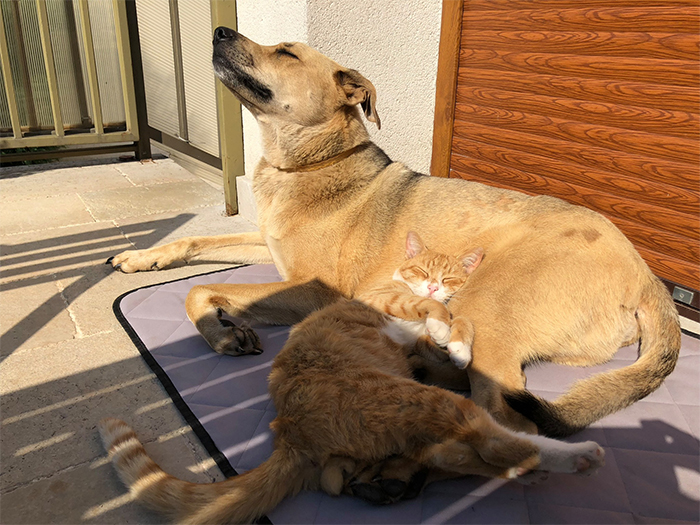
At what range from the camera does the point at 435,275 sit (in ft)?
8.77

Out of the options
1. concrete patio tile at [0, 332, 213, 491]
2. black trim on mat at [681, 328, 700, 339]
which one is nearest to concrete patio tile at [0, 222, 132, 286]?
concrete patio tile at [0, 332, 213, 491]

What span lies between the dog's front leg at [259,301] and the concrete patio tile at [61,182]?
10.8ft

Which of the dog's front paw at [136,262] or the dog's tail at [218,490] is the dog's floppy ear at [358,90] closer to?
the dog's front paw at [136,262]

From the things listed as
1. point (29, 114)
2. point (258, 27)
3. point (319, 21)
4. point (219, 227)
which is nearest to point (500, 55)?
point (319, 21)

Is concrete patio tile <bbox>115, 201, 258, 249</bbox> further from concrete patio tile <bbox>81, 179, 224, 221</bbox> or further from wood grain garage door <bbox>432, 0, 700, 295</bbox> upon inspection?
wood grain garage door <bbox>432, 0, 700, 295</bbox>

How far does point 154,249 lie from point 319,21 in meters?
2.05

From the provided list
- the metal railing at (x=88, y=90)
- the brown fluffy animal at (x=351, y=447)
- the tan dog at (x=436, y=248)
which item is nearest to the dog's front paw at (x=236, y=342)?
the tan dog at (x=436, y=248)

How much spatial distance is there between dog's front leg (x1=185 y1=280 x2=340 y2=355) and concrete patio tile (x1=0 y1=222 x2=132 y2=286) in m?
1.34

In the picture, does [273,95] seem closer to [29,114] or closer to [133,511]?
[133,511]

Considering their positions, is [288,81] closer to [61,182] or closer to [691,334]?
[691,334]

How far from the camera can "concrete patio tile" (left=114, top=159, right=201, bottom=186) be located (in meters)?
5.89

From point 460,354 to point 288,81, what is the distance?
188 centimetres

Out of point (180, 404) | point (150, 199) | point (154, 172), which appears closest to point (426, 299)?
point (180, 404)

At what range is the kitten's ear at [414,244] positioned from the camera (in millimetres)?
2834
